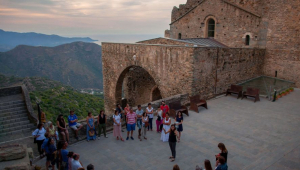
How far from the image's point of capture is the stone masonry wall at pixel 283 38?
14.4 metres

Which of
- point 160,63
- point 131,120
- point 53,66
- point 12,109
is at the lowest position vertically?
point 53,66

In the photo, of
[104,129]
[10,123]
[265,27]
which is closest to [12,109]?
[10,123]

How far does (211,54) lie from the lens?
36.0ft

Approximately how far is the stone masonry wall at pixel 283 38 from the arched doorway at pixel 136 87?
29.5 ft

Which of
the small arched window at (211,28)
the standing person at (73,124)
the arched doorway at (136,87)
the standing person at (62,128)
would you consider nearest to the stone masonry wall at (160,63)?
the arched doorway at (136,87)

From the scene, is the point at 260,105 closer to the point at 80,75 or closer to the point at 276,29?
the point at 276,29

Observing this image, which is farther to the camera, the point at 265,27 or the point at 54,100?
the point at 54,100

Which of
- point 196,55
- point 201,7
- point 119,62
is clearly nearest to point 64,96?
point 119,62

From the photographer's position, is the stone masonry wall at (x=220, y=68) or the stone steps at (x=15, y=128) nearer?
the stone steps at (x=15, y=128)

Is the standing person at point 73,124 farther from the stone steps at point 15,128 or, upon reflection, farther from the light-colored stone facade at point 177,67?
the light-colored stone facade at point 177,67

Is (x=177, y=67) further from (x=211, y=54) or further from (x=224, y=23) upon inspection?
(x=224, y=23)

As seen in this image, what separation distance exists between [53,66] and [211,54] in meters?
77.3

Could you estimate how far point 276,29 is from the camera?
49.6 ft

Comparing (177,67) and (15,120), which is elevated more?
(177,67)
